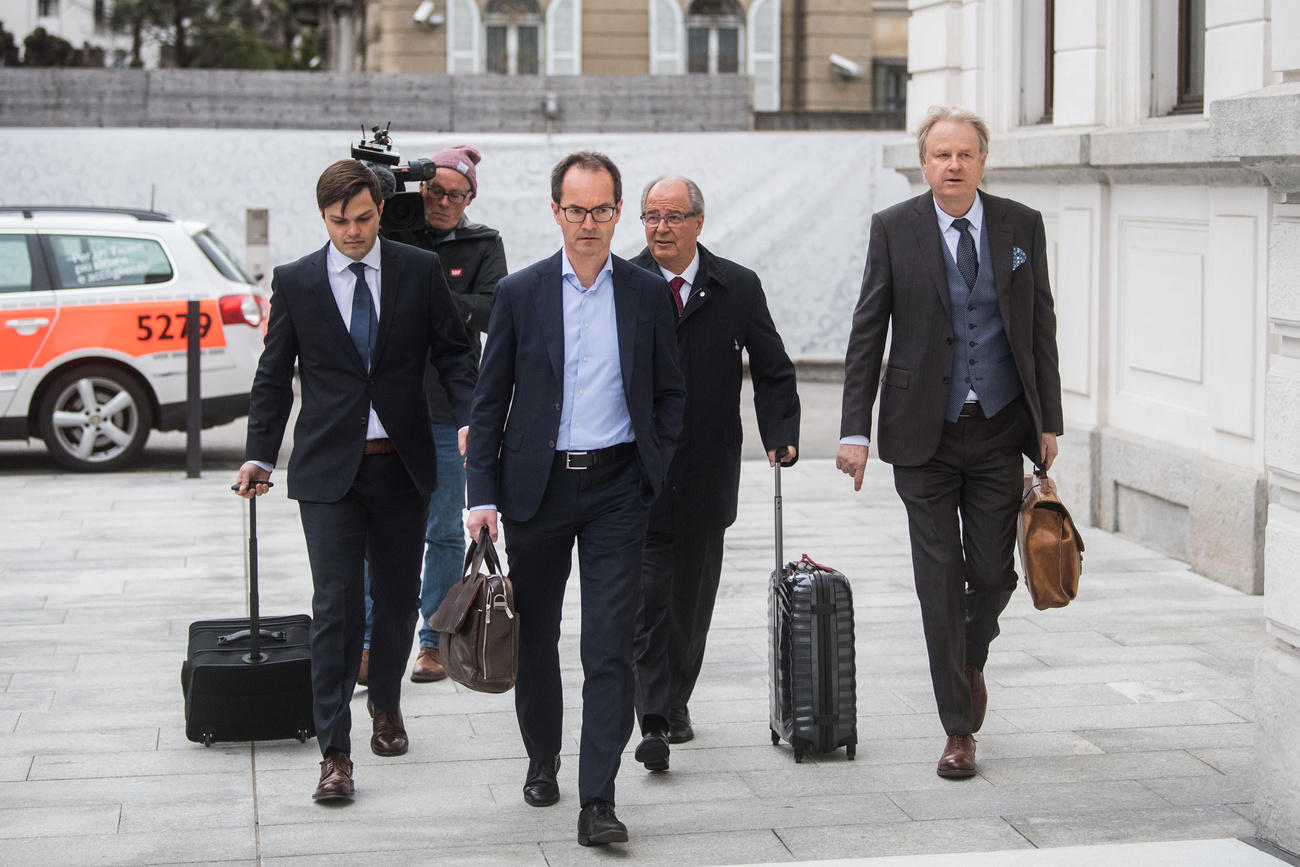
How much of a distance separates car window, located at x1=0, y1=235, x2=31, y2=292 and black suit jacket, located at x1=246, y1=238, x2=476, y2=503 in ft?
23.7

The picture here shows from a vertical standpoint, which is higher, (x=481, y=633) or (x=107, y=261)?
(x=107, y=261)

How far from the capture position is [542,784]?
201 inches

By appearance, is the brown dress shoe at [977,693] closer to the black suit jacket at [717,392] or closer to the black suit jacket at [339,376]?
the black suit jacket at [717,392]

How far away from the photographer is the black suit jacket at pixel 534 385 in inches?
189

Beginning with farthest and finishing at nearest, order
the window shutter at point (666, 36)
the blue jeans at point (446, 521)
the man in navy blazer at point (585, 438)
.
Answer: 1. the window shutter at point (666, 36)
2. the blue jeans at point (446, 521)
3. the man in navy blazer at point (585, 438)

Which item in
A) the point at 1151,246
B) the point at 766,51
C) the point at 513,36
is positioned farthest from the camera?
the point at 766,51

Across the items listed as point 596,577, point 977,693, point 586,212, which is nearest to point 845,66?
point 977,693

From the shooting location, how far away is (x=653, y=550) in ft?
18.2

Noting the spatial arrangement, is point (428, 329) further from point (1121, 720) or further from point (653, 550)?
point (1121, 720)

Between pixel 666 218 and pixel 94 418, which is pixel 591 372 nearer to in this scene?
pixel 666 218

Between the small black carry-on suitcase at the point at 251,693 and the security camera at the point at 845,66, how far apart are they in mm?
31639

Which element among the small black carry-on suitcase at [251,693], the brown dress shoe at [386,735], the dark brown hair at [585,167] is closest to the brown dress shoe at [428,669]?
the small black carry-on suitcase at [251,693]

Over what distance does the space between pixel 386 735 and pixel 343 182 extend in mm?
1758

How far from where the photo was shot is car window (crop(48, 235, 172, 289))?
12.0 metres
